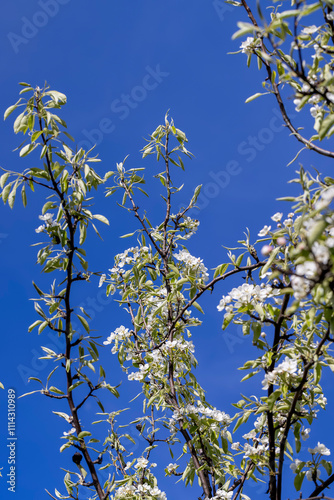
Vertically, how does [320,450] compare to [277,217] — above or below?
below

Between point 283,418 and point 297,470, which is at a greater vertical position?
point 283,418

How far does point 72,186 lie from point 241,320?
39.1 inches

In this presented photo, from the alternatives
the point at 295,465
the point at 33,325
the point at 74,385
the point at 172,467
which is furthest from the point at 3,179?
the point at 172,467

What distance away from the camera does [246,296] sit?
180cm

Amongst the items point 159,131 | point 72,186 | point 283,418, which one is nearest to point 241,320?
point 283,418

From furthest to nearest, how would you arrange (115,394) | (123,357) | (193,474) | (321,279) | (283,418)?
(123,357) → (193,474) → (115,394) → (283,418) → (321,279)

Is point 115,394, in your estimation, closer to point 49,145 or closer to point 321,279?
point 49,145

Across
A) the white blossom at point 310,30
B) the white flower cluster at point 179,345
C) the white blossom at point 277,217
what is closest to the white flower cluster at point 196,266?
the white flower cluster at point 179,345

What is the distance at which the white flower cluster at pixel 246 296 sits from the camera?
5.92 feet

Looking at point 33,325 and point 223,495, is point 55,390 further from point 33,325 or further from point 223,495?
point 223,495

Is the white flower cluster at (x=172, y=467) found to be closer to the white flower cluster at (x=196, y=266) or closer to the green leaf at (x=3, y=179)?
the white flower cluster at (x=196, y=266)

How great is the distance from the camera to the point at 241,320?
6.11 ft

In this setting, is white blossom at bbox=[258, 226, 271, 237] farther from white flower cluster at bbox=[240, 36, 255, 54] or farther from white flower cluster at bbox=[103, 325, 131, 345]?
white flower cluster at bbox=[103, 325, 131, 345]

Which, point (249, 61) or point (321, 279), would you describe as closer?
point (321, 279)
